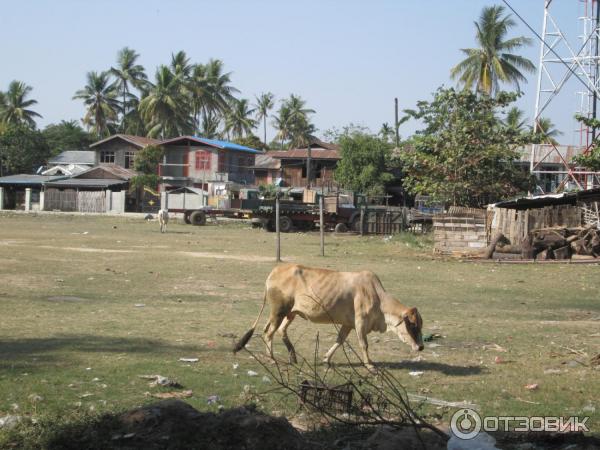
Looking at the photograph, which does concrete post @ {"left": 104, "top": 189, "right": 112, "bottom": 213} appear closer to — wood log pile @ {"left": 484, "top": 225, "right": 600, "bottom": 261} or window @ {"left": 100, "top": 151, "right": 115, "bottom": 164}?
window @ {"left": 100, "top": 151, "right": 115, "bottom": 164}

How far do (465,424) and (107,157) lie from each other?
78364 mm

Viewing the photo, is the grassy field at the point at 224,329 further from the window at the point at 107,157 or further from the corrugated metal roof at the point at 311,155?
the window at the point at 107,157

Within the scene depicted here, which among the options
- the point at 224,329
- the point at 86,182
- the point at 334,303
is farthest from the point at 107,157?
the point at 334,303

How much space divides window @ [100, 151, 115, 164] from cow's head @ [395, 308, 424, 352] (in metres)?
75.1

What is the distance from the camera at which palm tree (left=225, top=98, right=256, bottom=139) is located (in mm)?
104875

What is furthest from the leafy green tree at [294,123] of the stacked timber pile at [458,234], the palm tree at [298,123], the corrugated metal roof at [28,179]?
the stacked timber pile at [458,234]

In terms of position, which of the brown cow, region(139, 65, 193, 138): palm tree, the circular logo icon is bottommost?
the circular logo icon

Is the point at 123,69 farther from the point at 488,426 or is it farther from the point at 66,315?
the point at 488,426

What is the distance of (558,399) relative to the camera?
852 cm

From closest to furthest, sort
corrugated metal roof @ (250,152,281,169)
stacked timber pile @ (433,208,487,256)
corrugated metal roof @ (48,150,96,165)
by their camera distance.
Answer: stacked timber pile @ (433,208,487,256), corrugated metal roof @ (250,152,281,169), corrugated metal roof @ (48,150,96,165)

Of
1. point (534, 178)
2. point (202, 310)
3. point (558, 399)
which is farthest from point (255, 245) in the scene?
point (558, 399)

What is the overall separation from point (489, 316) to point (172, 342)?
6462 millimetres

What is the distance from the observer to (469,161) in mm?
36406

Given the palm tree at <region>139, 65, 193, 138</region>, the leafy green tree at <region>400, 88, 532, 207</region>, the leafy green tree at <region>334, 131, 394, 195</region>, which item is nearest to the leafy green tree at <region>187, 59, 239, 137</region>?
the palm tree at <region>139, 65, 193, 138</region>
